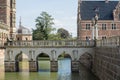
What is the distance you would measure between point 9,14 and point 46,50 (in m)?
24.4

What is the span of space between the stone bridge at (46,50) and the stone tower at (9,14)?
64.7 ft

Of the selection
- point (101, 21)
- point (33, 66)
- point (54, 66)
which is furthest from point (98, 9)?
point (33, 66)

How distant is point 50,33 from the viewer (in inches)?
3484

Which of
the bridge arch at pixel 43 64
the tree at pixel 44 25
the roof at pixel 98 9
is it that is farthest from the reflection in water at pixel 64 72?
the tree at pixel 44 25

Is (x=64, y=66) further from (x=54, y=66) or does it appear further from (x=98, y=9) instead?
(x=98, y=9)

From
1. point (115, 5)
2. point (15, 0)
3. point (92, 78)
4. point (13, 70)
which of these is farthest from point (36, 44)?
point (15, 0)

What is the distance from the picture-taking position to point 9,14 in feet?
250

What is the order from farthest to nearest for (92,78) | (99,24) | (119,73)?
(99,24) < (92,78) < (119,73)

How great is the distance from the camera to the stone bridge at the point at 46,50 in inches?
2096

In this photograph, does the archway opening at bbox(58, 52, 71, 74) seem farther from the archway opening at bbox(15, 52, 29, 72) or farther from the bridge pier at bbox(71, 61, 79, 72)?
the archway opening at bbox(15, 52, 29, 72)

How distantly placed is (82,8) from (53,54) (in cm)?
1825

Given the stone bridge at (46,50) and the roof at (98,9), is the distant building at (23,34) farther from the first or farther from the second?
the stone bridge at (46,50)

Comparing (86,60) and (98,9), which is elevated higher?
(98,9)

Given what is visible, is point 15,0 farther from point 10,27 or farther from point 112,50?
point 112,50
